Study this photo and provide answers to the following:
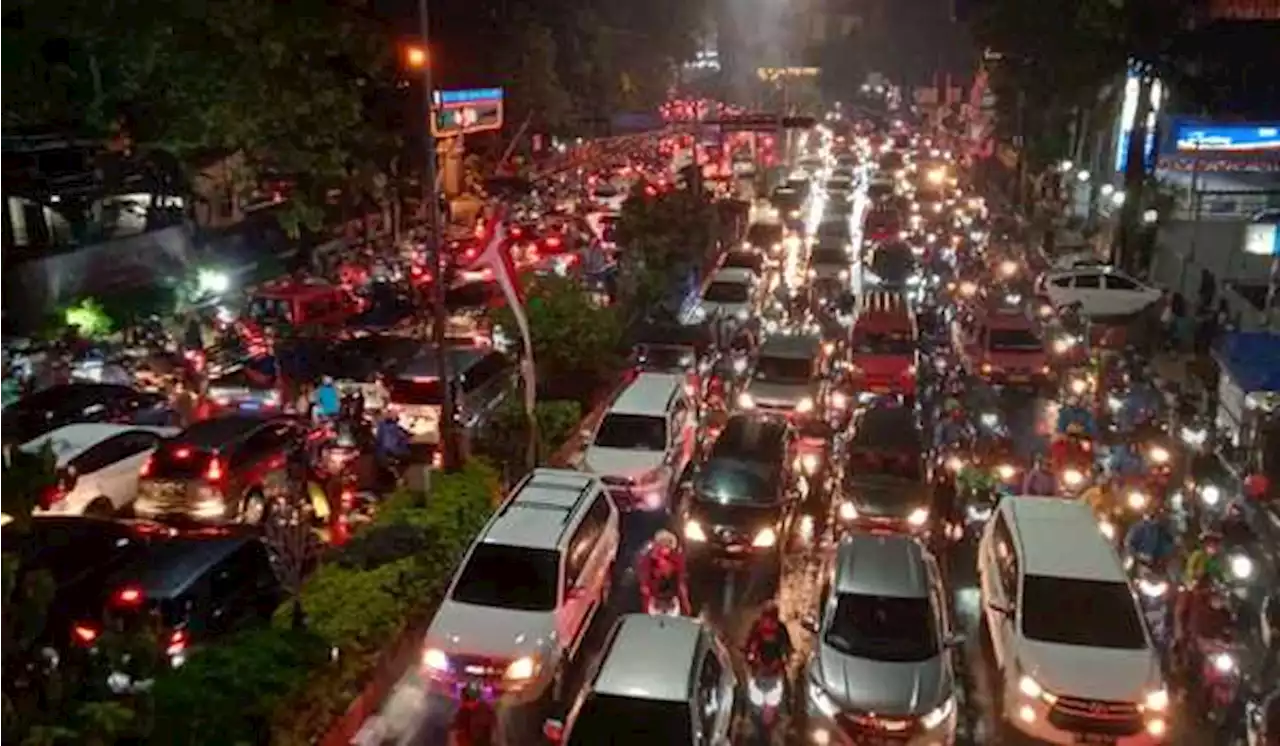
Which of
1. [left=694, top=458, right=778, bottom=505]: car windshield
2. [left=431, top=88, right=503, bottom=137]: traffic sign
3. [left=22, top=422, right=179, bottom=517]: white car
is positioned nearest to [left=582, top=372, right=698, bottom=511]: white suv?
[left=694, top=458, right=778, bottom=505]: car windshield

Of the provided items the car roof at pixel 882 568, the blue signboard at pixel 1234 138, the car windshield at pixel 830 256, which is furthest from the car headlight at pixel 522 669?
the blue signboard at pixel 1234 138

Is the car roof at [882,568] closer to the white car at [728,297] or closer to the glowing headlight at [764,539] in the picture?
the glowing headlight at [764,539]

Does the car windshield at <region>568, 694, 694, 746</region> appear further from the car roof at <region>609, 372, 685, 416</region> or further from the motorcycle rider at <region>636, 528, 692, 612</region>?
the car roof at <region>609, 372, 685, 416</region>

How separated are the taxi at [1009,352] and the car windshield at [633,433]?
10543 millimetres

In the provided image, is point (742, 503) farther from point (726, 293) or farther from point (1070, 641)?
point (726, 293)

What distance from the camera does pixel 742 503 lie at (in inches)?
699

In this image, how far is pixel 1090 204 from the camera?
5325cm

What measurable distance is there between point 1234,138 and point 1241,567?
2472 cm

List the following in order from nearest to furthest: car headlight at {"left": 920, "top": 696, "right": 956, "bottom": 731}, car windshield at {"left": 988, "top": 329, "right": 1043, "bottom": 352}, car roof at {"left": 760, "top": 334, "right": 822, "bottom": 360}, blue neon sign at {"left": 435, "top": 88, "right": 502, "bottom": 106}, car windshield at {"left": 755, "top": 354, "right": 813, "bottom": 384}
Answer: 1. car headlight at {"left": 920, "top": 696, "right": 956, "bottom": 731}
2. car windshield at {"left": 755, "top": 354, "right": 813, "bottom": 384}
3. car roof at {"left": 760, "top": 334, "right": 822, "bottom": 360}
4. car windshield at {"left": 988, "top": 329, "right": 1043, "bottom": 352}
5. blue neon sign at {"left": 435, "top": 88, "right": 502, "bottom": 106}

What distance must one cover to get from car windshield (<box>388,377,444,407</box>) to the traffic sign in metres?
26.3

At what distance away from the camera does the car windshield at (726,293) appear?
108 feet

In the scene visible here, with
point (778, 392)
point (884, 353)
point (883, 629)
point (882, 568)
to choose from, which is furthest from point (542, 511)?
point (884, 353)

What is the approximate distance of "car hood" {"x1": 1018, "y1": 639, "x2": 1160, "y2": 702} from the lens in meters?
12.2

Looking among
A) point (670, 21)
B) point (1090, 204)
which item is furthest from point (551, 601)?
point (670, 21)
